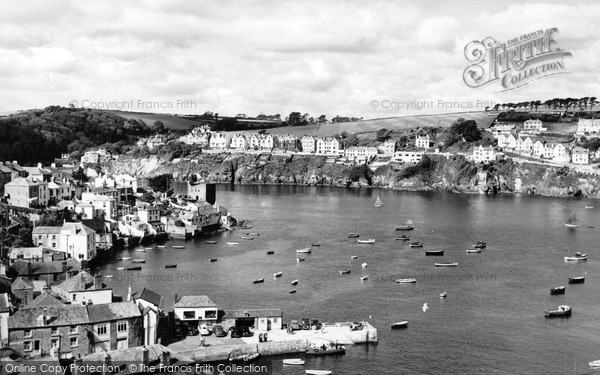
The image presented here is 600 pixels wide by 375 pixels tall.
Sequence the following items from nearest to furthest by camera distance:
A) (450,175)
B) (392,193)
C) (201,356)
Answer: (201,356)
(392,193)
(450,175)

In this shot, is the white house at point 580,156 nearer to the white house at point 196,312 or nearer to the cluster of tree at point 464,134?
the cluster of tree at point 464,134

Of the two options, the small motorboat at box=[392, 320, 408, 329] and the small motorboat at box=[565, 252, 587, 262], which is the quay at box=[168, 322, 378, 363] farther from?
the small motorboat at box=[565, 252, 587, 262]

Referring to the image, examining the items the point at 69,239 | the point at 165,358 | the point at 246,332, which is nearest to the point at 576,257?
the point at 246,332

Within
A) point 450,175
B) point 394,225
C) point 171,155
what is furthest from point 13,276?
point 171,155

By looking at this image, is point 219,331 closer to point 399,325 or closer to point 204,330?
point 204,330

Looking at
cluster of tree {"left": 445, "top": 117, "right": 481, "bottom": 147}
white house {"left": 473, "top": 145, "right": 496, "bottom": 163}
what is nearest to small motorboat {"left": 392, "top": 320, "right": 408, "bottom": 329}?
white house {"left": 473, "top": 145, "right": 496, "bottom": 163}

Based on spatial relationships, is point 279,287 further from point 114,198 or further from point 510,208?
point 510,208
